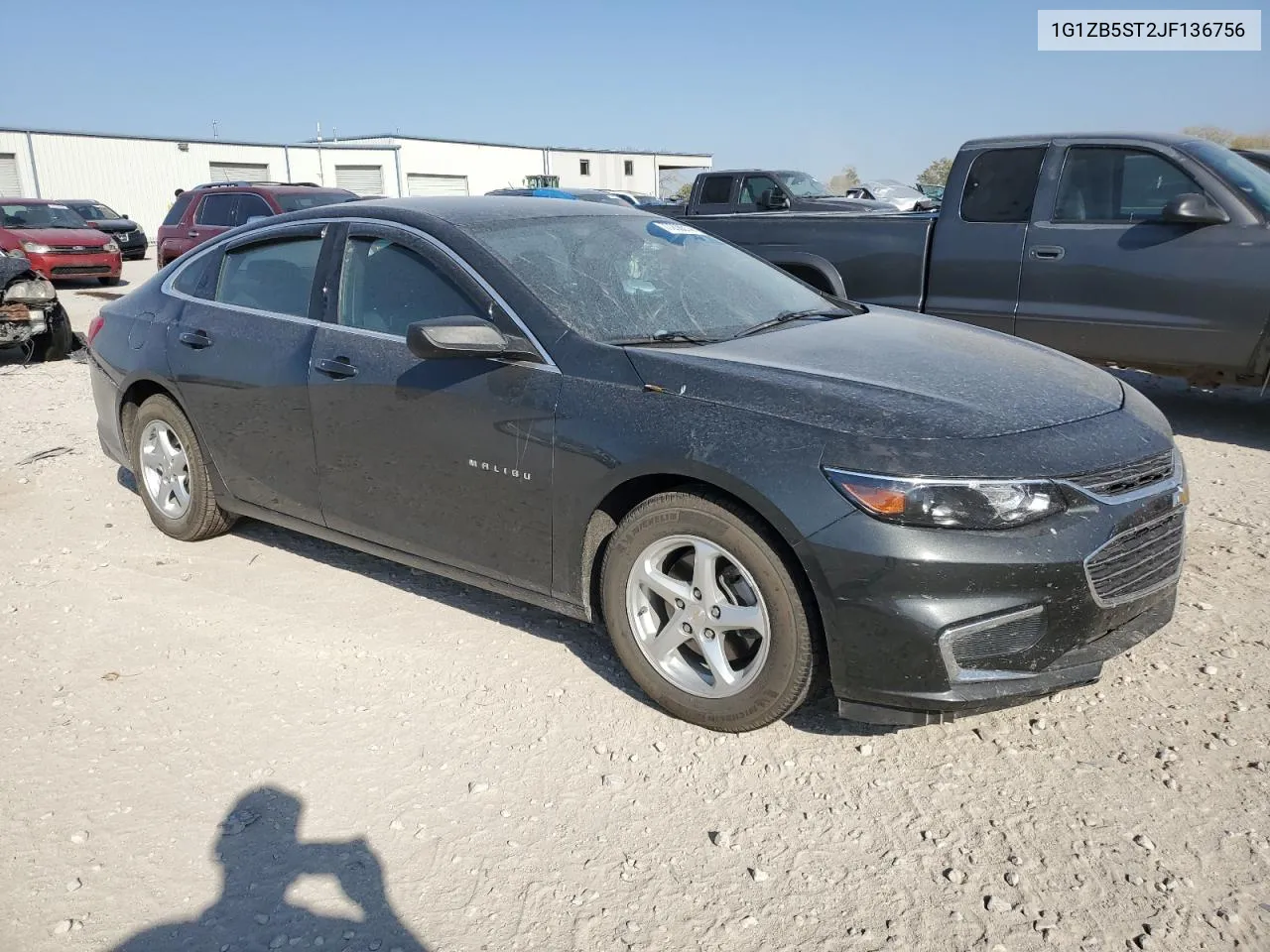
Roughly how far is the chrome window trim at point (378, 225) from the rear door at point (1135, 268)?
14.7ft

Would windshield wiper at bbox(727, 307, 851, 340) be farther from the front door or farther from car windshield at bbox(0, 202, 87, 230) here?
car windshield at bbox(0, 202, 87, 230)

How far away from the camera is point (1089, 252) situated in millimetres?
6516

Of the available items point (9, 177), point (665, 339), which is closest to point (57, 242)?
point (665, 339)

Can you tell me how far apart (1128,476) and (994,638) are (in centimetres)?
68

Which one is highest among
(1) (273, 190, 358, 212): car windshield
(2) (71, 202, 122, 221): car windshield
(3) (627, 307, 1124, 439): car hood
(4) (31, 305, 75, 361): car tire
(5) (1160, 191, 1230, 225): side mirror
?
(2) (71, 202, 122, 221): car windshield

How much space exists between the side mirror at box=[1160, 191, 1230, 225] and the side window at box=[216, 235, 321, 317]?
4.97 metres

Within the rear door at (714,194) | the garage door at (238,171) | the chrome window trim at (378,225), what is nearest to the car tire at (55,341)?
the chrome window trim at (378,225)

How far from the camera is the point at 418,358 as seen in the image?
3727mm

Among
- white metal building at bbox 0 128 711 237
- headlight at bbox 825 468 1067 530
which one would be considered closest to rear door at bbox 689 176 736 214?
headlight at bbox 825 468 1067 530

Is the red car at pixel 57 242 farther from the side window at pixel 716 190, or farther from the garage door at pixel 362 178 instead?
the garage door at pixel 362 178

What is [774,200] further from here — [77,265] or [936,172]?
[936,172]

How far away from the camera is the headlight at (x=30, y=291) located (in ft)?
32.7

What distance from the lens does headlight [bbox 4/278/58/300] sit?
9969mm

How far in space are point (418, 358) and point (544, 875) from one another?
191 cm
